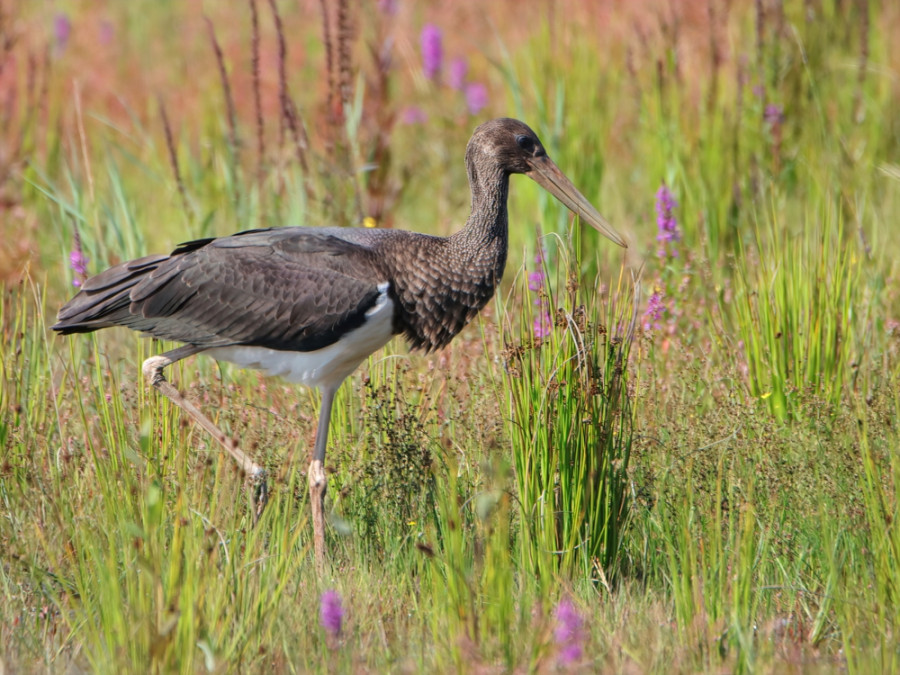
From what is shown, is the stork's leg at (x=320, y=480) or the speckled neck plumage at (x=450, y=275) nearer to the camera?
the stork's leg at (x=320, y=480)

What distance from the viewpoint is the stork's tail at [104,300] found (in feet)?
13.2

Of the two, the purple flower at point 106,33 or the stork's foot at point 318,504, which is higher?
the purple flower at point 106,33

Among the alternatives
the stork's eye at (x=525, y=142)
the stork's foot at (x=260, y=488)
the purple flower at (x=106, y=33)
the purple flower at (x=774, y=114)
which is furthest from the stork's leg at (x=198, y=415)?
the purple flower at (x=106, y=33)

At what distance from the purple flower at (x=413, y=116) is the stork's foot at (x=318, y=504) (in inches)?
169

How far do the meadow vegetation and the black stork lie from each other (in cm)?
18

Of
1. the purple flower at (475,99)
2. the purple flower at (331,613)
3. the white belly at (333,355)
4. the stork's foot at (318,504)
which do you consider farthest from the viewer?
the purple flower at (475,99)

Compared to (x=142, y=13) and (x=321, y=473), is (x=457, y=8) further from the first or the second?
(x=321, y=473)

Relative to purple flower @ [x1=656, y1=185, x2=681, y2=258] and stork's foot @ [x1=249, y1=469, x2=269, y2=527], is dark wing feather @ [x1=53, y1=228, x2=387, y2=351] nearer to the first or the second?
stork's foot @ [x1=249, y1=469, x2=269, y2=527]

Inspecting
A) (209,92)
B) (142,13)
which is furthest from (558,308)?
(142,13)

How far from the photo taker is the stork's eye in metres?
4.07

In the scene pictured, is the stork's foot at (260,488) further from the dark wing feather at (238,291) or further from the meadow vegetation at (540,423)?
the dark wing feather at (238,291)

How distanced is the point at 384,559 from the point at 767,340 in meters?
1.59

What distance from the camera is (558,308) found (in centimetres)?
312

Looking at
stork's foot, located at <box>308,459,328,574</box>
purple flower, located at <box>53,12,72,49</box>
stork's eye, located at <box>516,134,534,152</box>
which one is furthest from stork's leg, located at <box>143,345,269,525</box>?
purple flower, located at <box>53,12,72,49</box>
